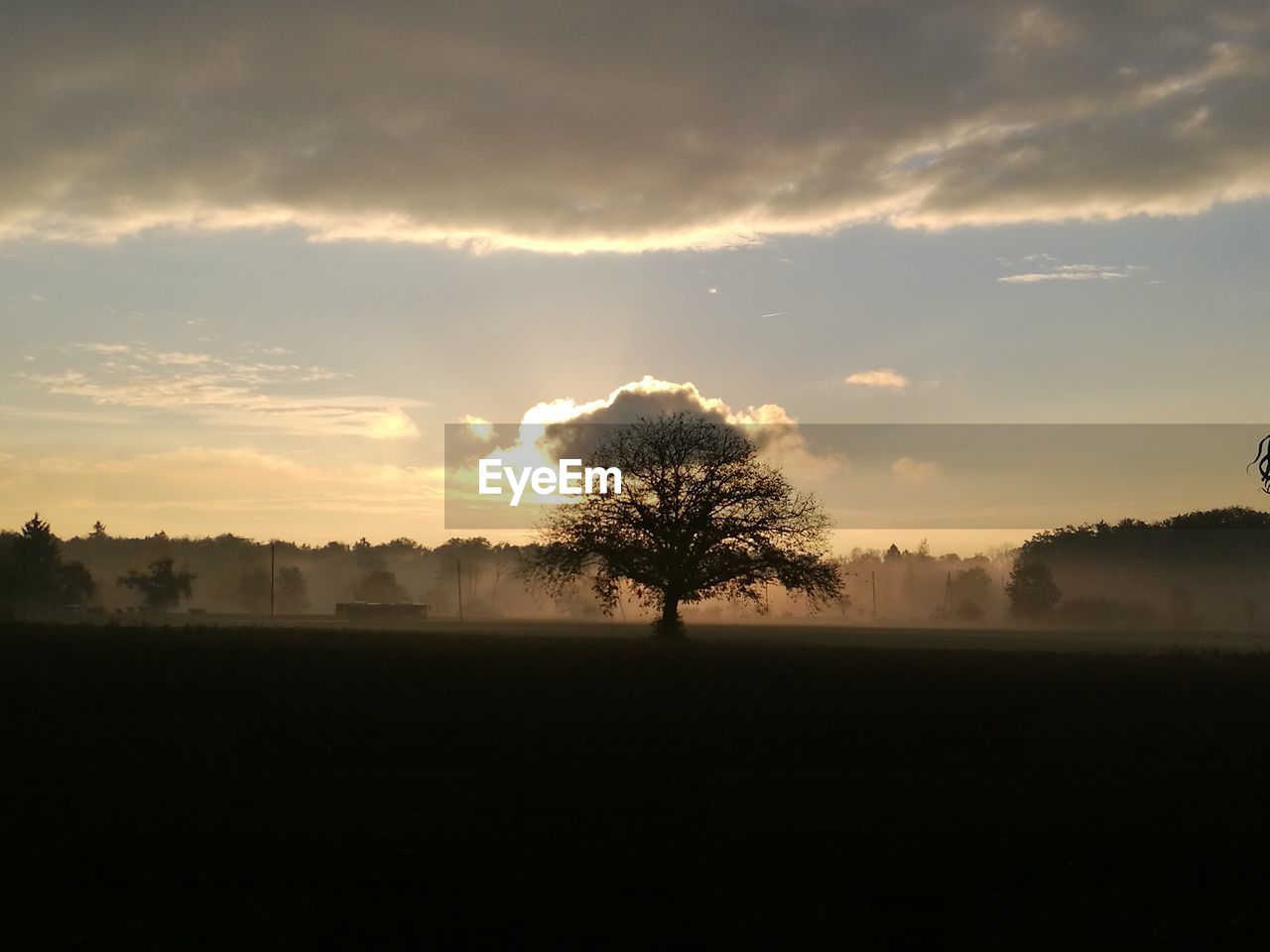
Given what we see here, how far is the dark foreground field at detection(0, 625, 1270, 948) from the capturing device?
11.4m

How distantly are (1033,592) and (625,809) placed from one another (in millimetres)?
172652

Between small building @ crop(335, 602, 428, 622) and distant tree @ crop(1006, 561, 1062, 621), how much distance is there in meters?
98.3

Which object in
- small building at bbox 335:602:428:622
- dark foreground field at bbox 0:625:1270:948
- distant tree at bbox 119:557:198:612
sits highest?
distant tree at bbox 119:557:198:612

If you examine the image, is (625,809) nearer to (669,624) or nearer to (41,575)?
(669,624)

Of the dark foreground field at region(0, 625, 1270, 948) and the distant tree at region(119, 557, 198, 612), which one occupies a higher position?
the distant tree at region(119, 557, 198, 612)

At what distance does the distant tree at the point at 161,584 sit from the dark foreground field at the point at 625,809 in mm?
118637

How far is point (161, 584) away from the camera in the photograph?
14300 centimetres

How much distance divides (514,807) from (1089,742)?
46.4 ft

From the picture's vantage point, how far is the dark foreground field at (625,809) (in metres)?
11.4

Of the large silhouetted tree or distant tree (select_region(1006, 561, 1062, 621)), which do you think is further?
distant tree (select_region(1006, 561, 1062, 621))

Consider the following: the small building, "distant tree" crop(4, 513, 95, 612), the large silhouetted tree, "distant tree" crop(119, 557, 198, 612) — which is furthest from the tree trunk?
"distant tree" crop(119, 557, 198, 612)

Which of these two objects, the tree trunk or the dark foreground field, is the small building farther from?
the dark foreground field

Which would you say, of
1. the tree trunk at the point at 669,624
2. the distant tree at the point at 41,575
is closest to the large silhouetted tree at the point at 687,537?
the tree trunk at the point at 669,624

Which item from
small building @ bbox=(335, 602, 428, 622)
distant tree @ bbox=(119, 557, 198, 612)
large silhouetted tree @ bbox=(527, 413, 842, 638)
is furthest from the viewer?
small building @ bbox=(335, 602, 428, 622)
